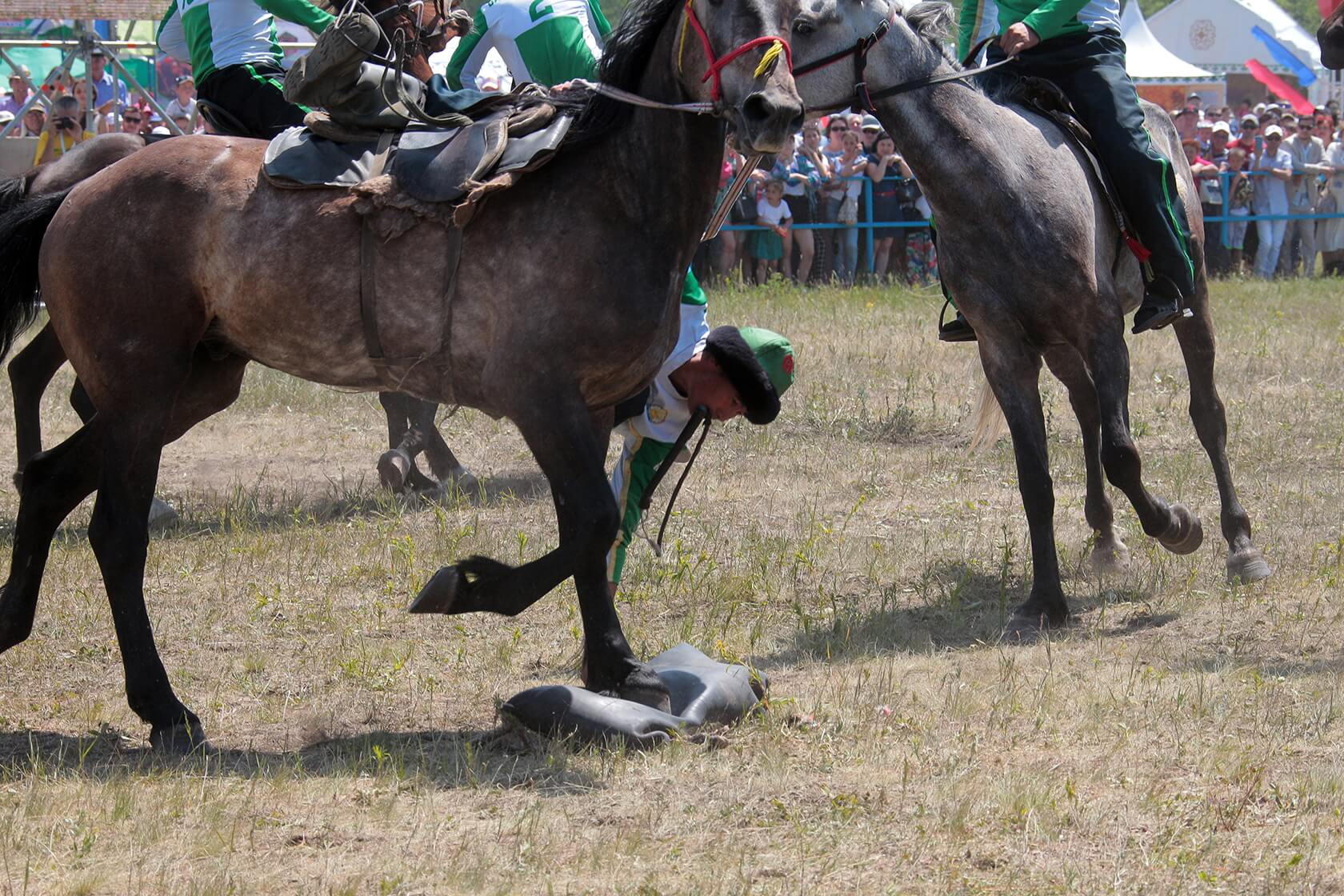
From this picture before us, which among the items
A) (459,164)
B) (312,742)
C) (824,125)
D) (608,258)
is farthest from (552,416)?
(824,125)

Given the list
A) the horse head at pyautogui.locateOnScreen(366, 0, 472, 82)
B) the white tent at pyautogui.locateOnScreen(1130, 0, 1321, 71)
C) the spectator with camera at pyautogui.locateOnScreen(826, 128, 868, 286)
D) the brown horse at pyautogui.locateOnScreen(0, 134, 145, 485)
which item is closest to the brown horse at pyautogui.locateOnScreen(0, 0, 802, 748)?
the horse head at pyautogui.locateOnScreen(366, 0, 472, 82)

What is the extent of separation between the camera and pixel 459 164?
15.3 feet

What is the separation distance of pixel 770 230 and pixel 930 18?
1115cm

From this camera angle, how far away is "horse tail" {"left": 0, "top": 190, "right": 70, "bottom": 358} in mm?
5016

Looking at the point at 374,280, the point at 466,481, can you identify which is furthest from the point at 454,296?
the point at 466,481

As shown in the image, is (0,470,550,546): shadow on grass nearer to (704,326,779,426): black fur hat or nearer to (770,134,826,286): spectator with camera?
(704,326,779,426): black fur hat

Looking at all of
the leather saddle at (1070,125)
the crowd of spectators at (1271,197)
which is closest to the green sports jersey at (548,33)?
the leather saddle at (1070,125)

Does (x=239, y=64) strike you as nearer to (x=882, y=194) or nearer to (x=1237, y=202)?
(x=882, y=194)

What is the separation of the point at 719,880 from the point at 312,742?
1.68m

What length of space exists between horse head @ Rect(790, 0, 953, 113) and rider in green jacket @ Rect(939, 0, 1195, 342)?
67cm

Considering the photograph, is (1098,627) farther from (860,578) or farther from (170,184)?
(170,184)

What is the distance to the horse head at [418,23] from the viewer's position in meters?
5.75

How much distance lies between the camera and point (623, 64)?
4648mm

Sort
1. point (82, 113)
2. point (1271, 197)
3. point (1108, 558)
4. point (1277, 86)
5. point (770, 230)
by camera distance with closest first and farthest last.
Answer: point (1108, 558), point (82, 113), point (770, 230), point (1271, 197), point (1277, 86)
